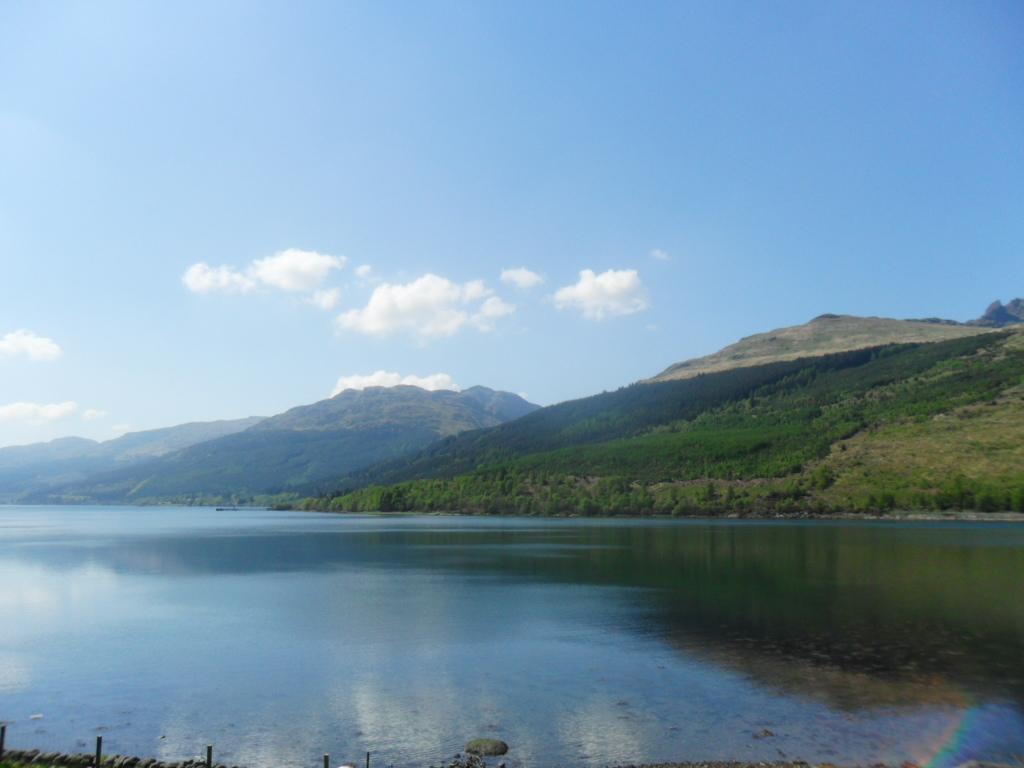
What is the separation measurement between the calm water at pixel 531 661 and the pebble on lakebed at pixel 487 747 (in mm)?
517

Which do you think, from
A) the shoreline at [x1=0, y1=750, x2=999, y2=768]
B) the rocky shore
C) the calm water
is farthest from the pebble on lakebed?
the rocky shore

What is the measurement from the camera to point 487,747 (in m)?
26.9

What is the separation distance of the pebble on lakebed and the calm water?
517 millimetres

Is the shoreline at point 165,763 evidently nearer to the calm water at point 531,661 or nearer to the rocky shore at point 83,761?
the rocky shore at point 83,761

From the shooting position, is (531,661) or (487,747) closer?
(487,747)

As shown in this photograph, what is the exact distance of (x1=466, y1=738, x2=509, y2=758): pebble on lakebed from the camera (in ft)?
87.4

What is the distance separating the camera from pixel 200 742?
92.4 ft

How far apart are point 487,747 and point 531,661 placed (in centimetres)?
1464

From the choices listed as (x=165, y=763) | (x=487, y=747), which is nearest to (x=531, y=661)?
(x=487, y=747)

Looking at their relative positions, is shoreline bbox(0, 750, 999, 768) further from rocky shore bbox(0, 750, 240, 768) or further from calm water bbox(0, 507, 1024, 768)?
calm water bbox(0, 507, 1024, 768)

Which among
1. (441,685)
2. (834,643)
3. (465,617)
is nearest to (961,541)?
(834,643)

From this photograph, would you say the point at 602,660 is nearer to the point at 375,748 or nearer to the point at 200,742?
the point at 375,748

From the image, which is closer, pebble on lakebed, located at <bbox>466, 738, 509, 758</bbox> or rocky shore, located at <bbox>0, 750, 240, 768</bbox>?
rocky shore, located at <bbox>0, 750, 240, 768</bbox>

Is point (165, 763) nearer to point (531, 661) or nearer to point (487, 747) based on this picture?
point (487, 747)
